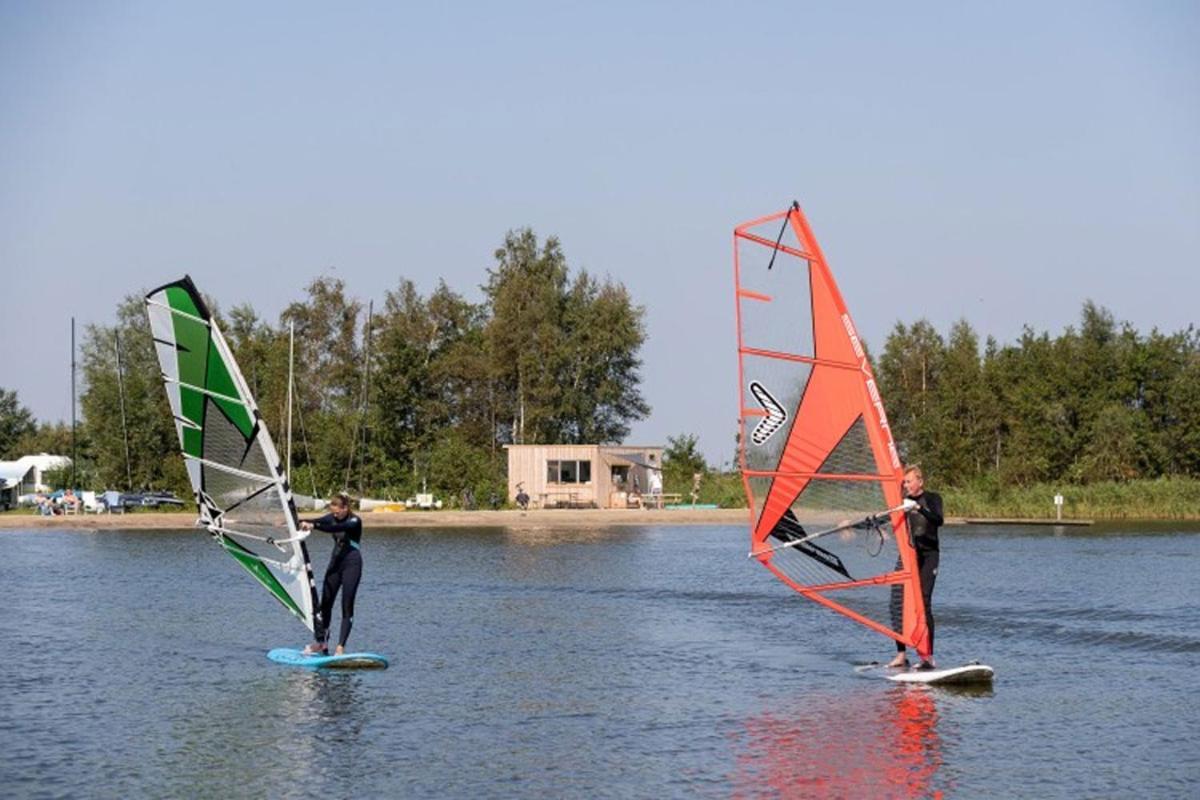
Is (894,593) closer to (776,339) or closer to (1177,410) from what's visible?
(776,339)

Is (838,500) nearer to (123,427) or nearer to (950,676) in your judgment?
(950,676)

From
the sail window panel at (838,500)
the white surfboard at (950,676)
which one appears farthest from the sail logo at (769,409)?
the white surfboard at (950,676)

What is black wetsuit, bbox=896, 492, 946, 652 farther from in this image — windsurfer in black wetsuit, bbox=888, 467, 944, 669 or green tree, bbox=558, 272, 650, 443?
green tree, bbox=558, 272, 650, 443

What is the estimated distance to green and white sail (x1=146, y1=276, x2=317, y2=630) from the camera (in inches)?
626

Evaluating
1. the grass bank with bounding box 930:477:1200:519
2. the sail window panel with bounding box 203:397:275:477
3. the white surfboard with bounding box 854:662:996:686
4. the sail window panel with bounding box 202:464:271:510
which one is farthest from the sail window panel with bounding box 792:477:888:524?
the grass bank with bounding box 930:477:1200:519

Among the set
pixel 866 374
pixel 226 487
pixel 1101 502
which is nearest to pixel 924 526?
pixel 866 374

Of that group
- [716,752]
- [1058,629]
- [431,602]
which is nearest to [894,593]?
[716,752]

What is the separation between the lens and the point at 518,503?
58.8m

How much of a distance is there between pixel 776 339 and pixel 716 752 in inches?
167

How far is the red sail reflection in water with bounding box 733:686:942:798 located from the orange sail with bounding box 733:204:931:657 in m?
1.25

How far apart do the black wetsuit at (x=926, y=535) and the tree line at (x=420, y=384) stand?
4705 cm

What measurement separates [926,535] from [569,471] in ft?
144

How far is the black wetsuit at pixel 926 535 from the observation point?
49.5 ft

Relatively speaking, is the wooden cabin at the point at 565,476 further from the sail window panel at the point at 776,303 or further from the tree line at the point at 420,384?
the sail window panel at the point at 776,303
